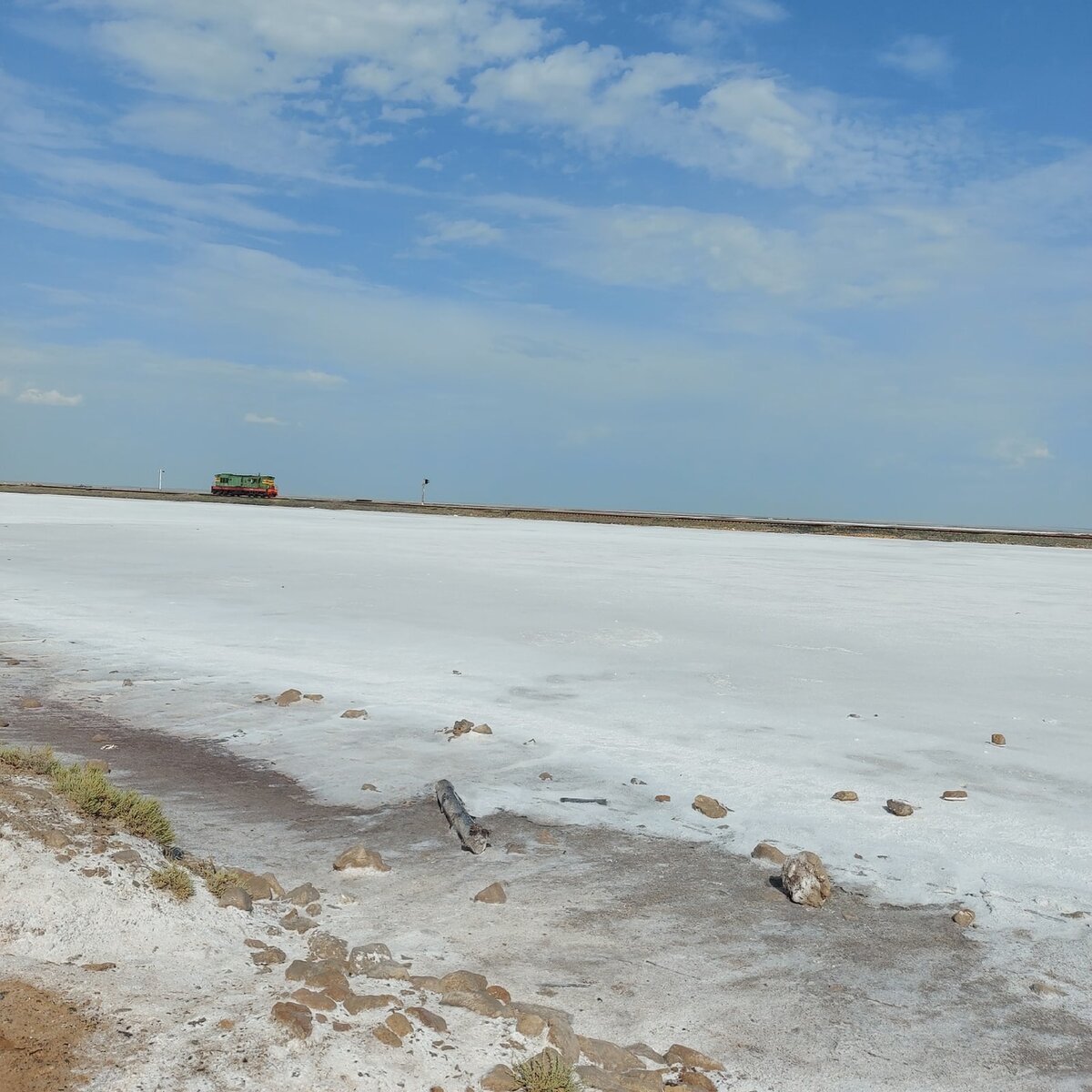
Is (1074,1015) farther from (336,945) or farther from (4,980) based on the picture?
(4,980)

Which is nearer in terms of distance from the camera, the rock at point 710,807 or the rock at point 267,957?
the rock at point 267,957

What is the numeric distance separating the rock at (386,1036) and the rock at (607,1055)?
56 centimetres

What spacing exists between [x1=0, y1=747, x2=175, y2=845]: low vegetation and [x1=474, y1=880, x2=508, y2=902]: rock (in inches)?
54.6

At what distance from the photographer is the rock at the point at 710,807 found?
5.64 metres

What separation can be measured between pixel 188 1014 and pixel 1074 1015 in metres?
2.94

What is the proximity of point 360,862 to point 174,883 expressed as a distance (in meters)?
0.91

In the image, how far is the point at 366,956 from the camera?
373 cm

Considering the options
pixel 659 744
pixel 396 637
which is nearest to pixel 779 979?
pixel 659 744

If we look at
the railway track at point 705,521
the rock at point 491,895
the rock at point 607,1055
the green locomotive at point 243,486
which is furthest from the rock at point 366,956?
the green locomotive at point 243,486

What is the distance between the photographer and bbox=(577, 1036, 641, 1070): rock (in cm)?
321

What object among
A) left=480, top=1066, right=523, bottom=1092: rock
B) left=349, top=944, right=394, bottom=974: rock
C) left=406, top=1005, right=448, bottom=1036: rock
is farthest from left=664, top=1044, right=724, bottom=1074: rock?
left=349, top=944, right=394, bottom=974: rock

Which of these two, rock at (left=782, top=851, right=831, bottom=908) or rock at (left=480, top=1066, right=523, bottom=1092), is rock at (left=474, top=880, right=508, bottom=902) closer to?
rock at (left=782, top=851, right=831, bottom=908)

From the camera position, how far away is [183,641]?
10.4 meters

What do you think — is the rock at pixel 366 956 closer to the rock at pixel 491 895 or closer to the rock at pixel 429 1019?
the rock at pixel 429 1019
